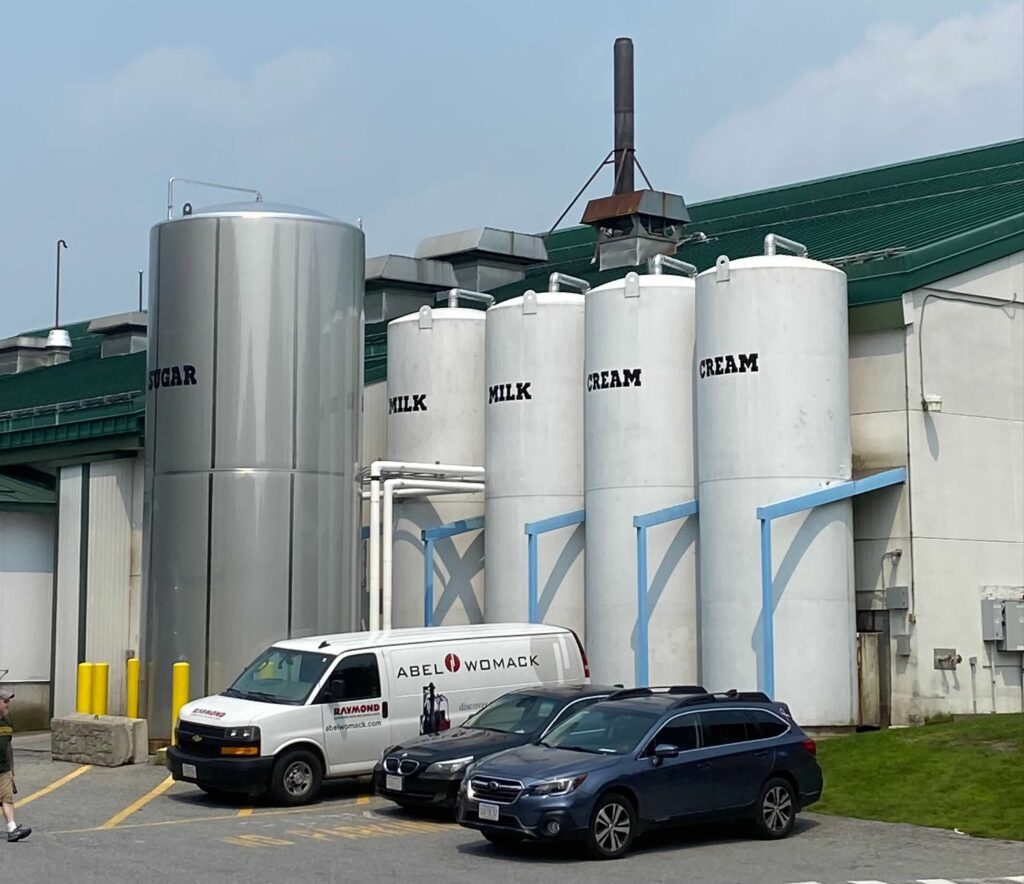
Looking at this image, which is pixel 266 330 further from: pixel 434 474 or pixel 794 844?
pixel 794 844

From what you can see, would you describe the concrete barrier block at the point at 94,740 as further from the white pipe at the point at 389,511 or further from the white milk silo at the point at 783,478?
the white milk silo at the point at 783,478

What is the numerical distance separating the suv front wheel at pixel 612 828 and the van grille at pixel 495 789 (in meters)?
0.81

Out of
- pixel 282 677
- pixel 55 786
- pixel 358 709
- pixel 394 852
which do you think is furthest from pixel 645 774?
pixel 55 786

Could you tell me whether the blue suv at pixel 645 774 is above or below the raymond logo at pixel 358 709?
below

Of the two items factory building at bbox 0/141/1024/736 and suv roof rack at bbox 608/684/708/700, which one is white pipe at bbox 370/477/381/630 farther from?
suv roof rack at bbox 608/684/708/700

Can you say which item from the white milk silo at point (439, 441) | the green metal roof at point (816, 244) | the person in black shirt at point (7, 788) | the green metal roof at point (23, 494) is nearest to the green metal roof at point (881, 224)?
the green metal roof at point (816, 244)

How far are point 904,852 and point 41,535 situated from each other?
24.8m

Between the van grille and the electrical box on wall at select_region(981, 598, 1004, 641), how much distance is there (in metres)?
13.5

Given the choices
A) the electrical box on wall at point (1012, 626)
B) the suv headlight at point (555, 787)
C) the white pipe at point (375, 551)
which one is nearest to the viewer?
the suv headlight at point (555, 787)

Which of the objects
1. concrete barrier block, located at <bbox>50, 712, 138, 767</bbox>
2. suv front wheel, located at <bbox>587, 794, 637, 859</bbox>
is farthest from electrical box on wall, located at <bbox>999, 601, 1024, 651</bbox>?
concrete barrier block, located at <bbox>50, 712, 138, 767</bbox>

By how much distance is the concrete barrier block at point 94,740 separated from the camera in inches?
1014

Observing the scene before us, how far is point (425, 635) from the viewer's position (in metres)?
22.8

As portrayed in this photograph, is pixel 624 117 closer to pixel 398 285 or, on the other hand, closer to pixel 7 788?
pixel 398 285

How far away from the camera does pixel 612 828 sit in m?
16.7
